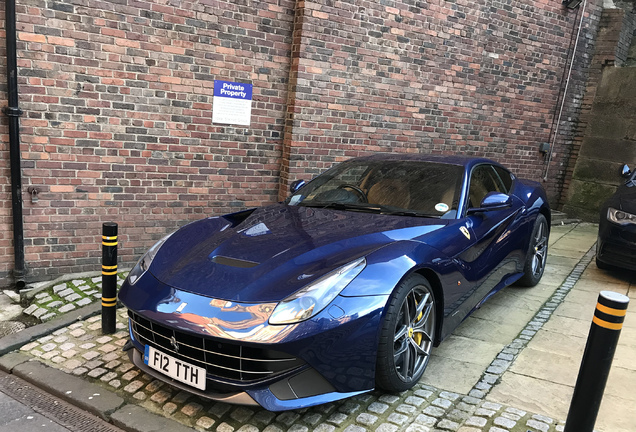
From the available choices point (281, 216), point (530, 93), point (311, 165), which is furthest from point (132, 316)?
point (530, 93)

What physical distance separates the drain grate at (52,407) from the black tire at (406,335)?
1.52m

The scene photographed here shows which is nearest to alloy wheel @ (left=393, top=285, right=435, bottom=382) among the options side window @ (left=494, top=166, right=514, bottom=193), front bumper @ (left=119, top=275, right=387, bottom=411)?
front bumper @ (left=119, top=275, right=387, bottom=411)

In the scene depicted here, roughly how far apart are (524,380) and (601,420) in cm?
49

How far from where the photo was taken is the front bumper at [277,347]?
2.40 meters

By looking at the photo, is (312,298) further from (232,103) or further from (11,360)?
(232,103)

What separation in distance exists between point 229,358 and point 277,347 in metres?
0.28

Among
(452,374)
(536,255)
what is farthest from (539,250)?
(452,374)

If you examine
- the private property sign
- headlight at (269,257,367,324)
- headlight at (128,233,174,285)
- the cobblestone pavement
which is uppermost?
the private property sign

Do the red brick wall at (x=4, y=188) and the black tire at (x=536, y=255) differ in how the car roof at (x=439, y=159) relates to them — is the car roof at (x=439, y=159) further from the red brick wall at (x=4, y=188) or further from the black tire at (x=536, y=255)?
the red brick wall at (x=4, y=188)

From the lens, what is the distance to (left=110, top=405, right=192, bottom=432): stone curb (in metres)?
2.64

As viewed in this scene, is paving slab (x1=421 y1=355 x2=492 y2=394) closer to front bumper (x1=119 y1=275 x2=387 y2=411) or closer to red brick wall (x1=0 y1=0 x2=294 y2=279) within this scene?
front bumper (x1=119 y1=275 x2=387 y2=411)

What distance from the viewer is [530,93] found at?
8.27 m

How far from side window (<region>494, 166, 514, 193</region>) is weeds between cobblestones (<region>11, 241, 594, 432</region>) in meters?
1.87

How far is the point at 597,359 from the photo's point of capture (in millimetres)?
2232
